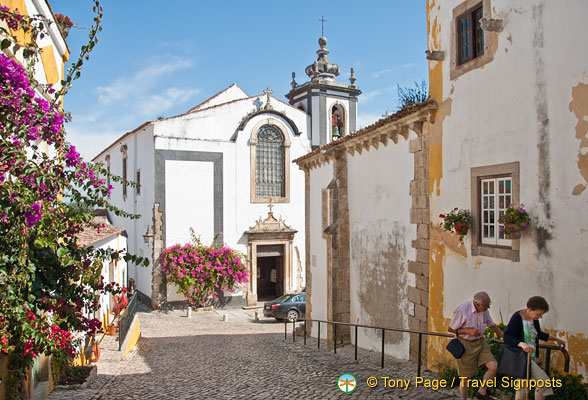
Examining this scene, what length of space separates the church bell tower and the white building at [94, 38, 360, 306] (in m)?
0.05

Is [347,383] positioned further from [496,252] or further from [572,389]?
[572,389]

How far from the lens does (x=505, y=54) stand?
702 cm

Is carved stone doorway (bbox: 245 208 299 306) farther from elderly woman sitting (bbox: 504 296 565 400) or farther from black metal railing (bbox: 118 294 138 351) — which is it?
elderly woman sitting (bbox: 504 296 565 400)

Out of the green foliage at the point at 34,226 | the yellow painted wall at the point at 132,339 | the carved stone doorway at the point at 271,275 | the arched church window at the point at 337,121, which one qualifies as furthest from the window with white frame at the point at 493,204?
the arched church window at the point at 337,121

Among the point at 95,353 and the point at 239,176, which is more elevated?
the point at 239,176

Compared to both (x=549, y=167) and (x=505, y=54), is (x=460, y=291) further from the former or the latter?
(x=505, y=54)

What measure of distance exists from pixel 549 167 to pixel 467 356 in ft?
8.33

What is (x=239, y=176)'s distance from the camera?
23.2 m

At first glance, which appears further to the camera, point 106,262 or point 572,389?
point 106,262

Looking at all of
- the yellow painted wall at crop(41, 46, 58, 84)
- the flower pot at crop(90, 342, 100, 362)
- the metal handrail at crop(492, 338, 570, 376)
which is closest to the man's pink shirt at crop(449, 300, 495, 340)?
the metal handrail at crop(492, 338, 570, 376)

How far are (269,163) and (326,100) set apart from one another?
4305 mm

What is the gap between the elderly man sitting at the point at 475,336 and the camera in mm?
5633

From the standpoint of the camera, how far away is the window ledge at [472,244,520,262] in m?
6.75

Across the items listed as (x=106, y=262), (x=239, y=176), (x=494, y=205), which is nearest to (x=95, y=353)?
(x=106, y=262)
